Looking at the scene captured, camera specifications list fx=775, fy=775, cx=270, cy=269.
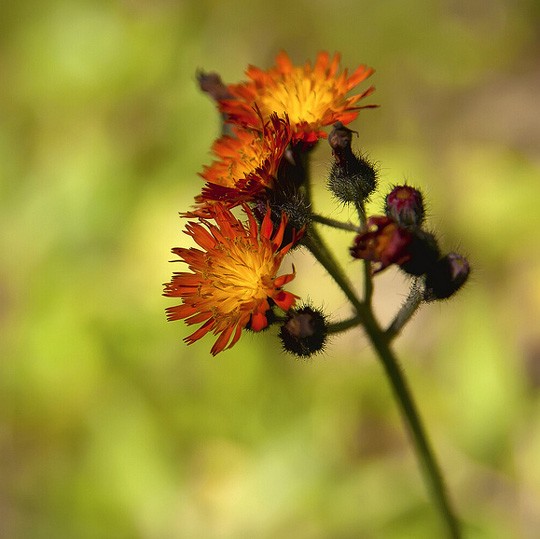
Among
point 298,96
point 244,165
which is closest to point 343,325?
point 244,165

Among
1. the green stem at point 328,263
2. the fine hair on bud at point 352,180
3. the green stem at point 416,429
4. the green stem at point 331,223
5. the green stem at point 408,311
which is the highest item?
the fine hair on bud at point 352,180

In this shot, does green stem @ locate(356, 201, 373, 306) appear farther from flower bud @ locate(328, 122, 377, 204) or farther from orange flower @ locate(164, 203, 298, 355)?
orange flower @ locate(164, 203, 298, 355)

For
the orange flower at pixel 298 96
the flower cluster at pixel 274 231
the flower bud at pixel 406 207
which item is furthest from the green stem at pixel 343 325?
the orange flower at pixel 298 96

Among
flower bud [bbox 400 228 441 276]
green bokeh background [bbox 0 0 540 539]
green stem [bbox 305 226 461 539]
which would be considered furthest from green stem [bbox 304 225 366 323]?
green bokeh background [bbox 0 0 540 539]

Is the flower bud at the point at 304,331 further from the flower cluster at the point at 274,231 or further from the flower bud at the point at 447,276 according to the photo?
the flower bud at the point at 447,276

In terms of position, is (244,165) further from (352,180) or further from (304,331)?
(304,331)

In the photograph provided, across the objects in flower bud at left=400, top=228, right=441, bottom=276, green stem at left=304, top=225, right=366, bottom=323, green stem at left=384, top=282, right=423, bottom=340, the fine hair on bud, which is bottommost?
green stem at left=384, top=282, right=423, bottom=340

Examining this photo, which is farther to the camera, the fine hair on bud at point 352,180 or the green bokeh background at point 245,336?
the green bokeh background at point 245,336

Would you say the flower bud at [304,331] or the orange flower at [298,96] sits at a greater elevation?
the orange flower at [298,96]
